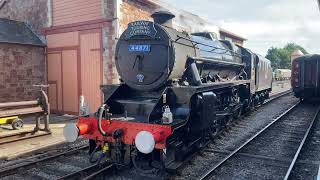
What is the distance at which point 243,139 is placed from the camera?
883 centimetres

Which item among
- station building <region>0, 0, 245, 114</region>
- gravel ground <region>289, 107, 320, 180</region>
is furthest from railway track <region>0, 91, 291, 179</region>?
station building <region>0, 0, 245, 114</region>

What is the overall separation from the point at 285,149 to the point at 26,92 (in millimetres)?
10376

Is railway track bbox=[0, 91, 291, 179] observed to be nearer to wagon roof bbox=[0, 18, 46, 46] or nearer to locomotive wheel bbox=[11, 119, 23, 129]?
locomotive wheel bbox=[11, 119, 23, 129]

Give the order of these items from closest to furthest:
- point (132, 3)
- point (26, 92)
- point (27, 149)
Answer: point (27, 149) < point (132, 3) < point (26, 92)

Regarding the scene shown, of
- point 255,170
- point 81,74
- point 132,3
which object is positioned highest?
point 132,3

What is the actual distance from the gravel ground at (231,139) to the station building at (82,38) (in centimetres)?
484

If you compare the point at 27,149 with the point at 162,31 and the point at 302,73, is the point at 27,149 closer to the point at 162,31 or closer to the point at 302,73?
the point at 162,31

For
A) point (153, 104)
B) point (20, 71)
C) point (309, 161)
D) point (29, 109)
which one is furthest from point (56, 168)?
point (20, 71)

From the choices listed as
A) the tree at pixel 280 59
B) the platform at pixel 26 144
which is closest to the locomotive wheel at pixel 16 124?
the platform at pixel 26 144

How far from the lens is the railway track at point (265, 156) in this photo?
19.8 ft

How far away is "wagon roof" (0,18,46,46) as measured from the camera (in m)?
12.6

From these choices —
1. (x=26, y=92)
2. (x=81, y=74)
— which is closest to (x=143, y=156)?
(x=81, y=74)

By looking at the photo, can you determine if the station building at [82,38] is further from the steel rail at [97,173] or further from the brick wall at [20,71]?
the steel rail at [97,173]

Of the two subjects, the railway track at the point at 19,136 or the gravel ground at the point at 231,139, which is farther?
the railway track at the point at 19,136
